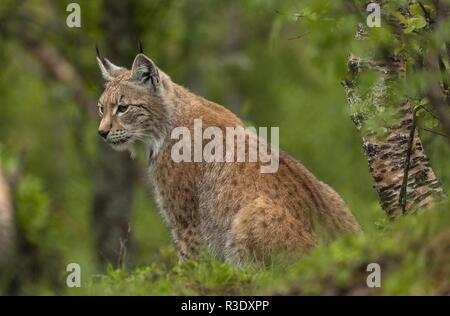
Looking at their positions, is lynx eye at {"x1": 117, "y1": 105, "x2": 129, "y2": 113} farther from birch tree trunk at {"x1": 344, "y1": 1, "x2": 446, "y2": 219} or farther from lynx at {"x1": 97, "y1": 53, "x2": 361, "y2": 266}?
birch tree trunk at {"x1": 344, "y1": 1, "x2": 446, "y2": 219}

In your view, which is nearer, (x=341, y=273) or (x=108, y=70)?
(x=341, y=273)

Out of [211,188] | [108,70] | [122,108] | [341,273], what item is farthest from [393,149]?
[108,70]

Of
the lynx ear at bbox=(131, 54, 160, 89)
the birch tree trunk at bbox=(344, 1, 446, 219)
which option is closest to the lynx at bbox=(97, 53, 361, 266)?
the lynx ear at bbox=(131, 54, 160, 89)

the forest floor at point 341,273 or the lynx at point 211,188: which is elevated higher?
the lynx at point 211,188

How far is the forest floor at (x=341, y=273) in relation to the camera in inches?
223

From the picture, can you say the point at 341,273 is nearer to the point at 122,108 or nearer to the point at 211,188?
the point at 211,188

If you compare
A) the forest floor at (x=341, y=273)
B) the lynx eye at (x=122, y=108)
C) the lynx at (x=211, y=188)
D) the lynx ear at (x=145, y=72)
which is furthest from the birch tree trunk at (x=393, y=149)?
the lynx eye at (x=122, y=108)

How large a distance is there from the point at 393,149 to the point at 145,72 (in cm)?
225

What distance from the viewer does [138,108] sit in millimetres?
8938

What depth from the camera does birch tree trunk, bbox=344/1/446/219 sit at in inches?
303

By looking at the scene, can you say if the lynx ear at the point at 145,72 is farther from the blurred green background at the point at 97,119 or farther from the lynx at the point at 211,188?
the blurred green background at the point at 97,119

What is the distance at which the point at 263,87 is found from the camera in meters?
25.2
